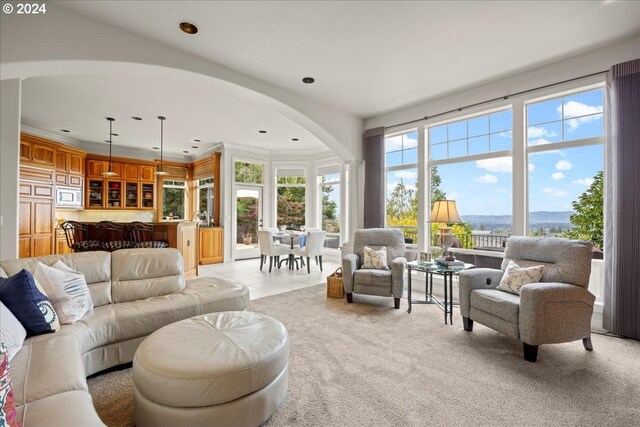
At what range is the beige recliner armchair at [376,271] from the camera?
142 inches

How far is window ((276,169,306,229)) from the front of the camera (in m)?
8.05

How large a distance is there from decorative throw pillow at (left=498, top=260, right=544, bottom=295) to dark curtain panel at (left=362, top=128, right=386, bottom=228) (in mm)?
2264

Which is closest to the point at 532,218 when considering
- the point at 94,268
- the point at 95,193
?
the point at 94,268

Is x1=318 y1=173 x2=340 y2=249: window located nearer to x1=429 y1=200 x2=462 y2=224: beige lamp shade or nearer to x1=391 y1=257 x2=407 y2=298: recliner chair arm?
x1=391 y1=257 x2=407 y2=298: recliner chair arm

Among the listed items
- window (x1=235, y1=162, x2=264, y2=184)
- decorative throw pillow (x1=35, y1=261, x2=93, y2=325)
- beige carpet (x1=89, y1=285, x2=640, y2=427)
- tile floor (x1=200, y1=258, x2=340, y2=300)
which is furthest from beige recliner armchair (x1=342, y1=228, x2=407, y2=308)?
window (x1=235, y1=162, x2=264, y2=184)

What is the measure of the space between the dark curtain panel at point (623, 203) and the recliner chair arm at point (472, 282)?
1.08 meters

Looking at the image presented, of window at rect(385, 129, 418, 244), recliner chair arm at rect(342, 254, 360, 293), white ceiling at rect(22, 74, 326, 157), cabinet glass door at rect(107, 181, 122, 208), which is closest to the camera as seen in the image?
recliner chair arm at rect(342, 254, 360, 293)

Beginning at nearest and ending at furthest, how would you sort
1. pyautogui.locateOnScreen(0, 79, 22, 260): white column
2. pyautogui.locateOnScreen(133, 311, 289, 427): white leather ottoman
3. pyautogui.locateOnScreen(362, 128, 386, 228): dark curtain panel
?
pyautogui.locateOnScreen(133, 311, 289, 427): white leather ottoman < pyautogui.locateOnScreen(0, 79, 22, 260): white column < pyautogui.locateOnScreen(362, 128, 386, 228): dark curtain panel

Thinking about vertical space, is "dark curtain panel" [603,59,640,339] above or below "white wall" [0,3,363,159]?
below

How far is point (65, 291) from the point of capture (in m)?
2.13

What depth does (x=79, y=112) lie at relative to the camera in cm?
501

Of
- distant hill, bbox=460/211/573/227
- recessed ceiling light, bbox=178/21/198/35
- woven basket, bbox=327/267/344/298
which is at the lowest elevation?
woven basket, bbox=327/267/344/298

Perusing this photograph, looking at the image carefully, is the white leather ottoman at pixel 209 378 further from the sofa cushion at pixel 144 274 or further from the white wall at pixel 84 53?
the white wall at pixel 84 53

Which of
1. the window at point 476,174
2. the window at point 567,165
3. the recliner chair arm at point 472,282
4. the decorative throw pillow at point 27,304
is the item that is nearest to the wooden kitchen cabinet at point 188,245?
the decorative throw pillow at point 27,304
